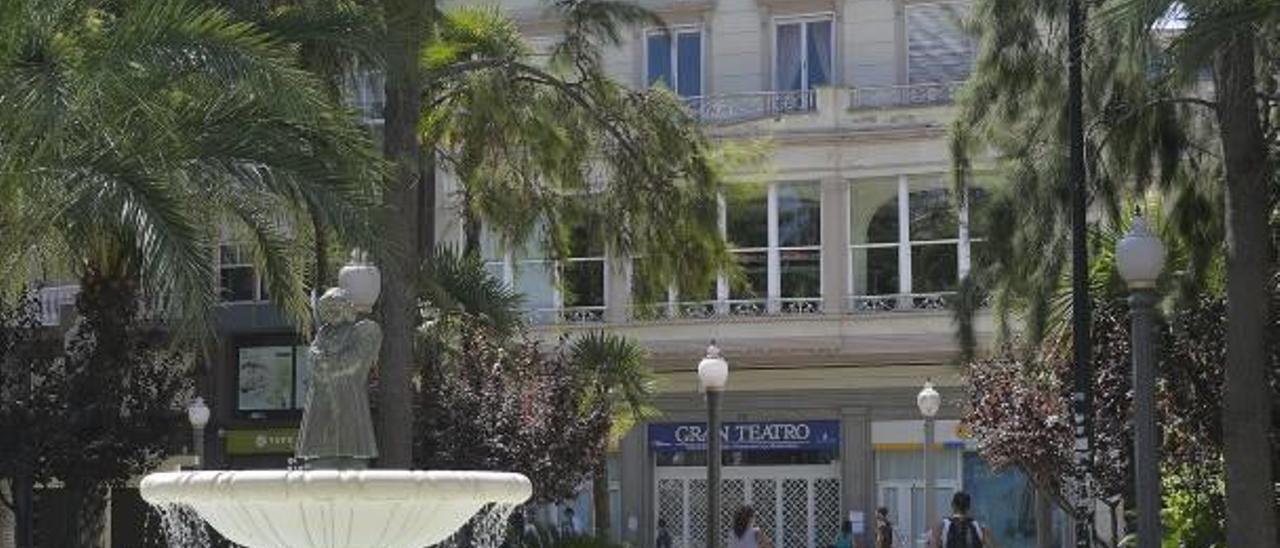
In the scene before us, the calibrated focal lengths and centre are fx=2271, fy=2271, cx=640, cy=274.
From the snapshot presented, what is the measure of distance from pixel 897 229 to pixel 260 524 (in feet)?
89.8

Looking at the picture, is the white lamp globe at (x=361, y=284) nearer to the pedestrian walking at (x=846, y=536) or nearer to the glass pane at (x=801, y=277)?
the pedestrian walking at (x=846, y=536)

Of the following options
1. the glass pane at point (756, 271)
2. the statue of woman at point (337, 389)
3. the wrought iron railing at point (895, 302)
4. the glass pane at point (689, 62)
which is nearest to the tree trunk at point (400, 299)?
the statue of woman at point (337, 389)

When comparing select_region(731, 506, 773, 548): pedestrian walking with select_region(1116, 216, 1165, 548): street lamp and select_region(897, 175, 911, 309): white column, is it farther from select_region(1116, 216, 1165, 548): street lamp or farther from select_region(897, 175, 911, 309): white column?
select_region(897, 175, 911, 309): white column

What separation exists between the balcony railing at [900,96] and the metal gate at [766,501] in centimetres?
695

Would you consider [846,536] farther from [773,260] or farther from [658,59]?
[658,59]

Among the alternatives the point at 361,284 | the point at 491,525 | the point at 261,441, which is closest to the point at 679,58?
the point at 261,441

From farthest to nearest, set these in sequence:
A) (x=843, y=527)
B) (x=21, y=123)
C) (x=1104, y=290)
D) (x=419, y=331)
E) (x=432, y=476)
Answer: (x=843, y=527) < (x=419, y=331) < (x=1104, y=290) < (x=21, y=123) < (x=432, y=476)

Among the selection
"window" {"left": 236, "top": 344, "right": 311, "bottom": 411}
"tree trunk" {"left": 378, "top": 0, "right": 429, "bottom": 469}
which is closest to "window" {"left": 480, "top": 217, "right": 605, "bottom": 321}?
"window" {"left": 236, "top": 344, "right": 311, "bottom": 411}

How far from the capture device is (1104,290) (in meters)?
23.2

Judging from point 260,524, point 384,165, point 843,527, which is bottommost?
point 843,527

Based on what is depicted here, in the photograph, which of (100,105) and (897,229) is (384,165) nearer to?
(100,105)

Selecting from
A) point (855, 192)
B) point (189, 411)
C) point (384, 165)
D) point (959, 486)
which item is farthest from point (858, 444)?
point (384, 165)

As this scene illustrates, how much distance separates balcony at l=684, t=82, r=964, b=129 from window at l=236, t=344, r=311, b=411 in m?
9.99

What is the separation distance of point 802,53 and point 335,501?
29.1 meters
